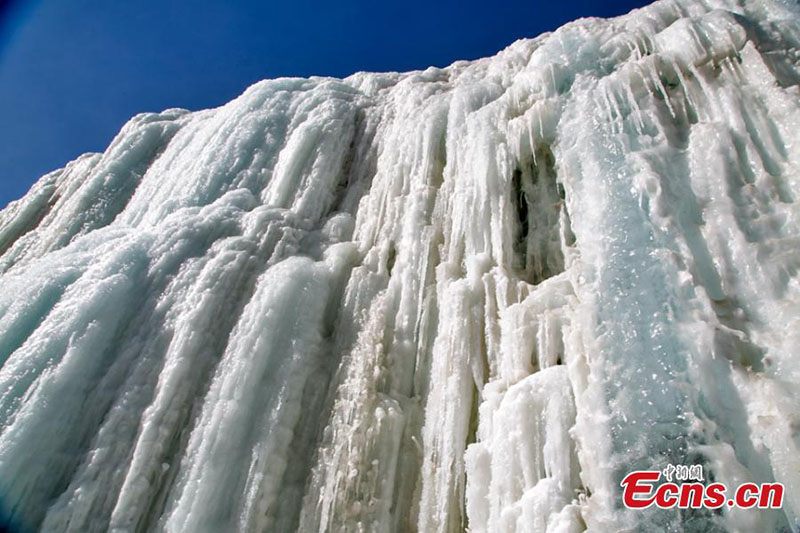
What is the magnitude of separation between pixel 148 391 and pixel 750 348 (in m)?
4.80

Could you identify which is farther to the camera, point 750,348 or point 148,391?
point 148,391

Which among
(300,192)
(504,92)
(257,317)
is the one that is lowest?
(257,317)

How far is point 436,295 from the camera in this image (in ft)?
17.7

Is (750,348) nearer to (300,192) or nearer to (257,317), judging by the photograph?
(257,317)

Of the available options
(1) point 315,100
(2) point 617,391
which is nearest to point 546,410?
(2) point 617,391

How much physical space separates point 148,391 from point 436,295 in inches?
112

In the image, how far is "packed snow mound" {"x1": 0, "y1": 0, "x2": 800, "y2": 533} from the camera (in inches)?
135

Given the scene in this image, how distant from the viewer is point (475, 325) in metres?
4.87

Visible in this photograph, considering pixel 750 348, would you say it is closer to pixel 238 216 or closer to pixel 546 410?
pixel 546 410

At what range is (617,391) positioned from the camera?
138 inches

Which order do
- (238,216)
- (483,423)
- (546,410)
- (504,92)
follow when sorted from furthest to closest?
(504,92)
(238,216)
(483,423)
(546,410)

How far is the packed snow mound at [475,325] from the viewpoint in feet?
11.2

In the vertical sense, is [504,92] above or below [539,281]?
above

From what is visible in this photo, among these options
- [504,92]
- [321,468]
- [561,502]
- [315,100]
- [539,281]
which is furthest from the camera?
[315,100]
